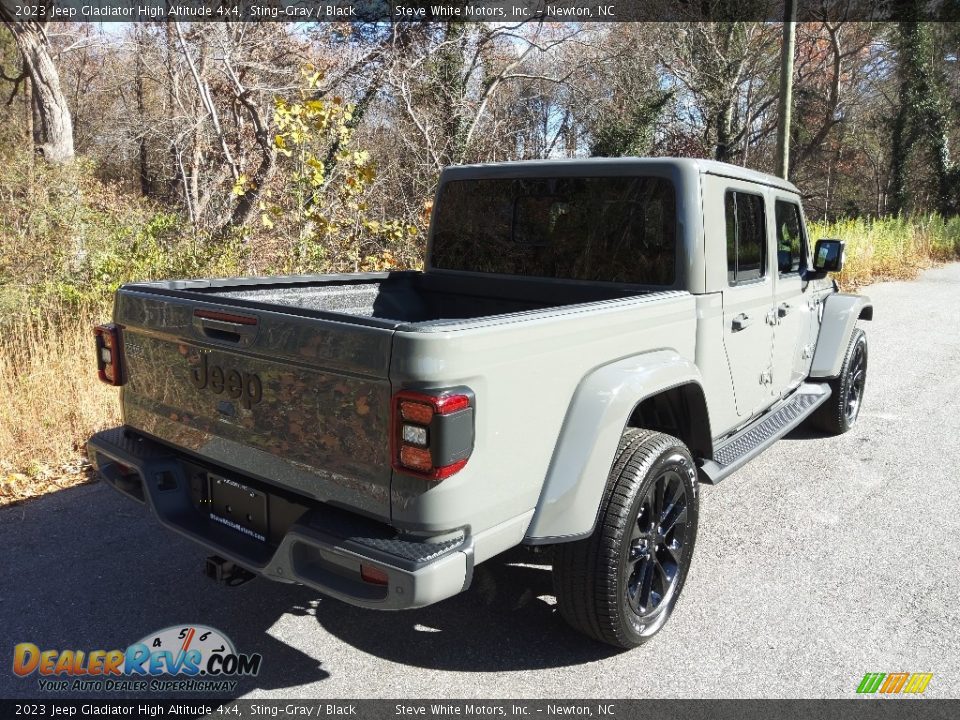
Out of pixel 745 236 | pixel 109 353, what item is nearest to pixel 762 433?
pixel 745 236

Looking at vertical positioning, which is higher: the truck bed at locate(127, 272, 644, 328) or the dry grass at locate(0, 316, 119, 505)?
the truck bed at locate(127, 272, 644, 328)

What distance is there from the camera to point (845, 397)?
5.71 metres

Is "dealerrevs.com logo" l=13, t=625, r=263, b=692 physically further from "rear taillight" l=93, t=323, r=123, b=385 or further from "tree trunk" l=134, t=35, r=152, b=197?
"tree trunk" l=134, t=35, r=152, b=197

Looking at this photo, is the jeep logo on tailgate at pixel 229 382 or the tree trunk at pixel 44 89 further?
the tree trunk at pixel 44 89

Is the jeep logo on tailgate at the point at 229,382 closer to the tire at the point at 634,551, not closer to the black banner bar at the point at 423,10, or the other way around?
the tire at the point at 634,551

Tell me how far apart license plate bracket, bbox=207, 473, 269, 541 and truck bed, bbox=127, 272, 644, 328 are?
108cm

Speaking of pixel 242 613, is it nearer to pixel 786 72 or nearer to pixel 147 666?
pixel 147 666

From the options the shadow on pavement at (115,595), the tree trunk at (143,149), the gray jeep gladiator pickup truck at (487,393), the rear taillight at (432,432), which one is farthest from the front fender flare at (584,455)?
the tree trunk at (143,149)

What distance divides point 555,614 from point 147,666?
170 centimetres

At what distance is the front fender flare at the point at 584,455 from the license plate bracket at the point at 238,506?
100cm

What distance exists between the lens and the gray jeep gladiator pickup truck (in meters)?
2.35

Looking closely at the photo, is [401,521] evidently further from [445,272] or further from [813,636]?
[445,272]

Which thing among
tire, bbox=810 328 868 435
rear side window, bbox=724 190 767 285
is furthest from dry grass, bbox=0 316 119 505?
tire, bbox=810 328 868 435

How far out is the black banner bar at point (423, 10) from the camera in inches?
478
